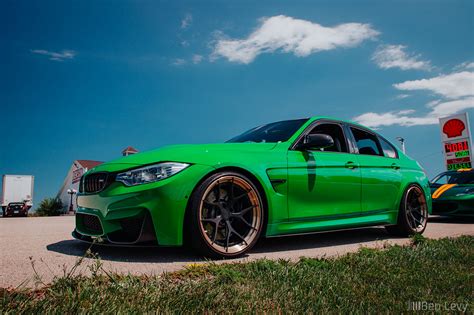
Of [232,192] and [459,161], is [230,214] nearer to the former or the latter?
[232,192]

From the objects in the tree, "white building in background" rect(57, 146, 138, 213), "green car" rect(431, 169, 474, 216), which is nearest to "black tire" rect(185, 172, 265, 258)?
"green car" rect(431, 169, 474, 216)

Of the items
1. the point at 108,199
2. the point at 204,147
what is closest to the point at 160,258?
the point at 108,199

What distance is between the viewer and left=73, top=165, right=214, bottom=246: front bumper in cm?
298

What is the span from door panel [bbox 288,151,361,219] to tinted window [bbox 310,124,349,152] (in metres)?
0.14

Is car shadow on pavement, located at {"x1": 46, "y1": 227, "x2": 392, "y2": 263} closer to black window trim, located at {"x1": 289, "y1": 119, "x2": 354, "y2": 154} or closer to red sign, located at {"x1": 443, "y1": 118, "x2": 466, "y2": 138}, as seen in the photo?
black window trim, located at {"x1": 289, "y1": 119, "x2": 354, "y2": 154}

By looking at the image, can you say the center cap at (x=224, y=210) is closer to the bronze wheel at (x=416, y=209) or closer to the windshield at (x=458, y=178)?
the bronze wheel at (x=416, y=209)

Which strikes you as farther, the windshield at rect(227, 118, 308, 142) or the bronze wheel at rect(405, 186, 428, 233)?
the bronze wheel at rect(405, 186, 428, 233)

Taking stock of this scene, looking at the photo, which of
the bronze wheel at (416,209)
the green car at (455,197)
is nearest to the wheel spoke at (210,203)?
the bronze wheel at (416,209)

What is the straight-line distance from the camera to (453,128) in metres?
19.4

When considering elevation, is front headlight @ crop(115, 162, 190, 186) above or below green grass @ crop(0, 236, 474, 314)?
above

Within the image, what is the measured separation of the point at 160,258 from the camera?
3191mm

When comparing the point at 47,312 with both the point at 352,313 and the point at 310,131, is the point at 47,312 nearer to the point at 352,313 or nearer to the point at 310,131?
the point at 352,313

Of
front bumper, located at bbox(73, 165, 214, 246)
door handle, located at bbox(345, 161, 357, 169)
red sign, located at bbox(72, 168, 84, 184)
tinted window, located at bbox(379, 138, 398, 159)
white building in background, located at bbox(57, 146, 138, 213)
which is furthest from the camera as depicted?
red sign, located at bbox(72, 168, 84, 184)

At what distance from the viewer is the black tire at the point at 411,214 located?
5.13 m
